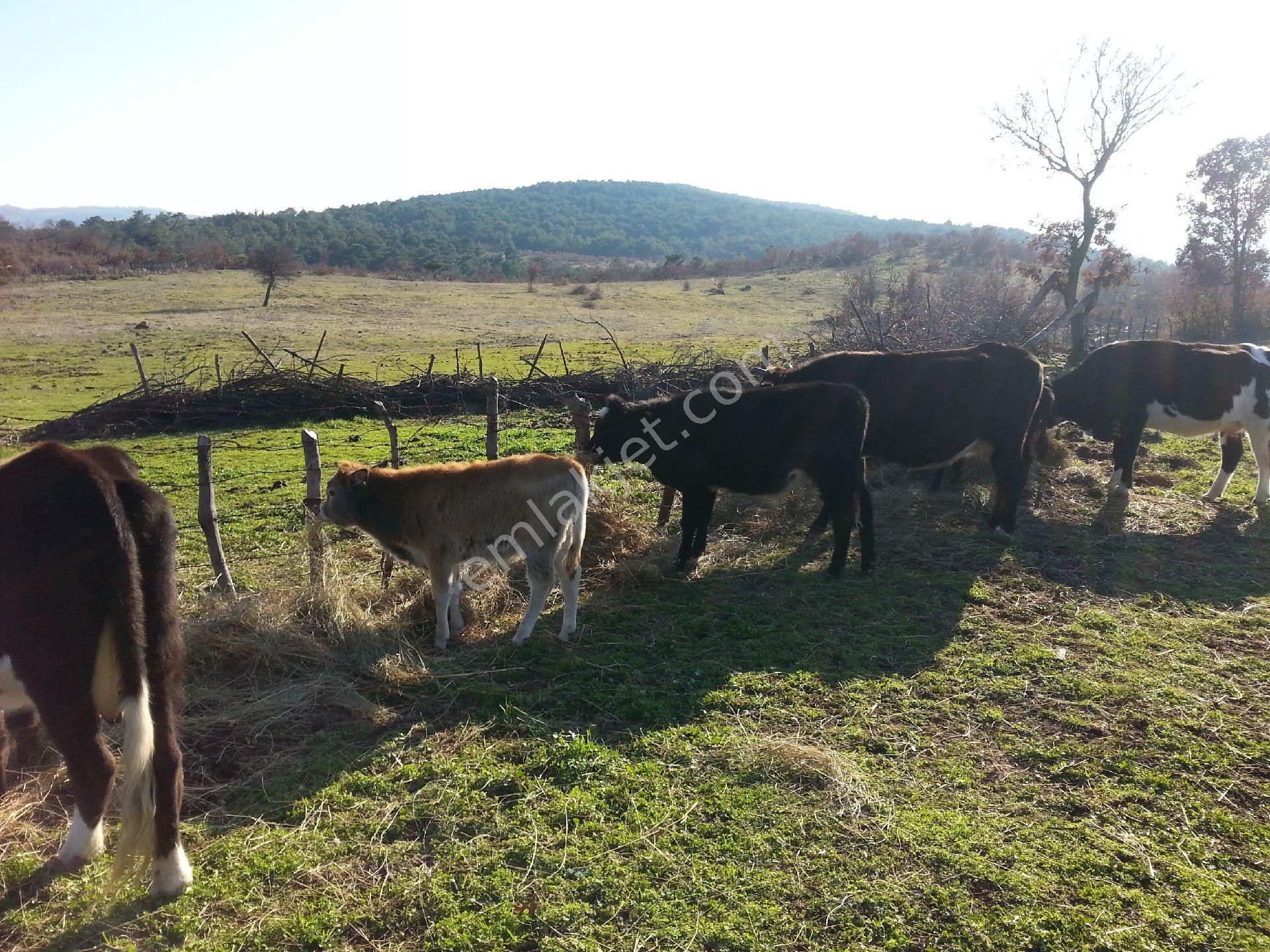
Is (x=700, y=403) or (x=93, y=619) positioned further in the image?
(x=700, y=403)

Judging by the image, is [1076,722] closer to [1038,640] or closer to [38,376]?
[1038,640]

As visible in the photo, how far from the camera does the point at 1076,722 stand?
16.6 feet

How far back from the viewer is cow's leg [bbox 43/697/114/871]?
3.42 metres

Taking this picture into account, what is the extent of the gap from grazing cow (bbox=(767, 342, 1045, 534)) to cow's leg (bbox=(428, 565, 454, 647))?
4981 millimetres

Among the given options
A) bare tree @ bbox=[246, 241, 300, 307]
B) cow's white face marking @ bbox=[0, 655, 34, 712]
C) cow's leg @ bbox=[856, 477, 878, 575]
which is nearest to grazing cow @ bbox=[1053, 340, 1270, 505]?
cow's leg @ bbox=[856, 477, 878, 575]

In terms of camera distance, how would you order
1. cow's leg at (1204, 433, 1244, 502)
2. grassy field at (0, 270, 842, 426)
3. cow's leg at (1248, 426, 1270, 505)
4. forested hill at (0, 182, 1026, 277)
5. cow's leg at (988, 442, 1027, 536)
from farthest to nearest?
forested hill at (0, 182, 1026, 277), grassy field at (0, 270, 842, 426), cow's leg at (1204, 433, 1244, 502), cow's leg at (1248, 426, 1270, 505), cow's leg at (988, 442, 1027, 536)

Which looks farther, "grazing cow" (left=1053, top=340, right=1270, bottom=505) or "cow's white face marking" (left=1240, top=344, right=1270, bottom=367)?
"cow's white face marking" (left=1240, top=344, right=1270, bottom=367)

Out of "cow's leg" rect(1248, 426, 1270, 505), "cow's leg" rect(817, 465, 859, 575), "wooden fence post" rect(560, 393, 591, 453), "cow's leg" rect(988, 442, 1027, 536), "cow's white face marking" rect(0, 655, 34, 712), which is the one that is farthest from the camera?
"cow's leg" rect(1248, 426, 1270, 505)

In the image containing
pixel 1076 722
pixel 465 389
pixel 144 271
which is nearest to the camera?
pixel 1076 722

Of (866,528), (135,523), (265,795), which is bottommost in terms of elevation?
(265,795)

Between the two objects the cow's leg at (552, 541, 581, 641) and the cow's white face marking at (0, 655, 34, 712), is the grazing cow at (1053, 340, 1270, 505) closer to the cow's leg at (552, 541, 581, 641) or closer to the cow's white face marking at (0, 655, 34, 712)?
the cow's leg at (552, 541, 581, 641)

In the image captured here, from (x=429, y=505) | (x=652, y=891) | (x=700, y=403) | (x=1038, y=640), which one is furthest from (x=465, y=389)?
(x=652, y=891)

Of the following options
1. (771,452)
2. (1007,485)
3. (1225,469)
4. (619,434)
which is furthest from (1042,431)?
(619,434)

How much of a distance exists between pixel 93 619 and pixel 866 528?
6744 mm
